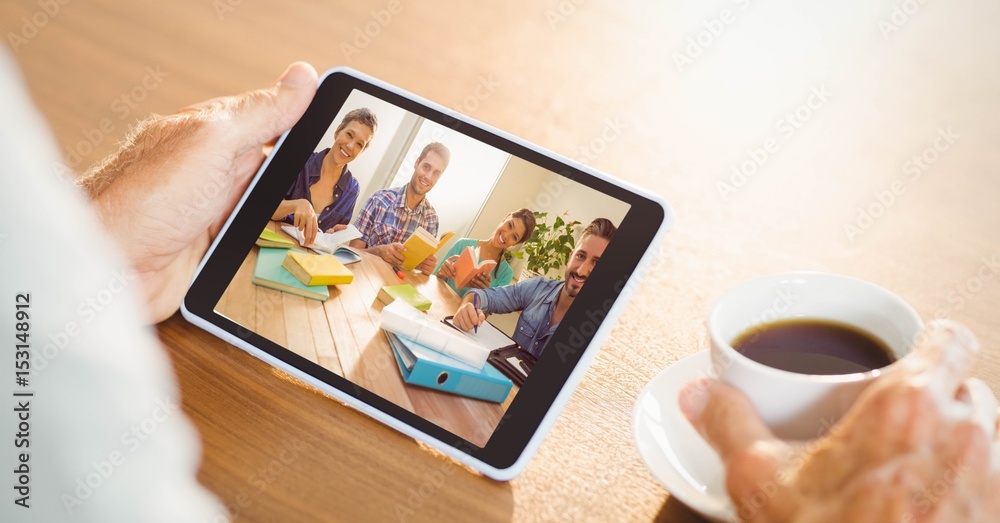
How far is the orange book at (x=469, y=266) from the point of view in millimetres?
590

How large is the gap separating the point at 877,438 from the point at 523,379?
0.25 metres

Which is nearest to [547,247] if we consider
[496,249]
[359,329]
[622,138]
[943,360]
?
[496,249]

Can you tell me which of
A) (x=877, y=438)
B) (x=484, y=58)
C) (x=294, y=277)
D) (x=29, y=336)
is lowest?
(x=29, y=336)

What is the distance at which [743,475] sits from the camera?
423 mm

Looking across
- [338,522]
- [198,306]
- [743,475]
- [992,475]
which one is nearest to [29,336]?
[198,306]

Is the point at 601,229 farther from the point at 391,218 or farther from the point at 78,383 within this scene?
the point at 78,383

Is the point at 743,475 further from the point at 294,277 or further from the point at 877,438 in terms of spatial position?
A: the point at 294,277

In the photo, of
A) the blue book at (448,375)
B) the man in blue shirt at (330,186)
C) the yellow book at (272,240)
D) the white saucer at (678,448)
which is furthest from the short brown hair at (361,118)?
the white saucer at (678,448)

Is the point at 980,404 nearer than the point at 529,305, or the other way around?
the point at 980,404

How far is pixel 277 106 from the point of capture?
2.21 feet

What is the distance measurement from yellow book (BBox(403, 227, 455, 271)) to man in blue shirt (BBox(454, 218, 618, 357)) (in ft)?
0.16

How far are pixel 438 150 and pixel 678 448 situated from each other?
0.32 metres

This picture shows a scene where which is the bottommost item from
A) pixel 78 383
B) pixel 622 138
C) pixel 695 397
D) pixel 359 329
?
pixel 78 383

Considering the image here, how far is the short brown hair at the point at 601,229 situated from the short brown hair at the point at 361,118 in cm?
21
